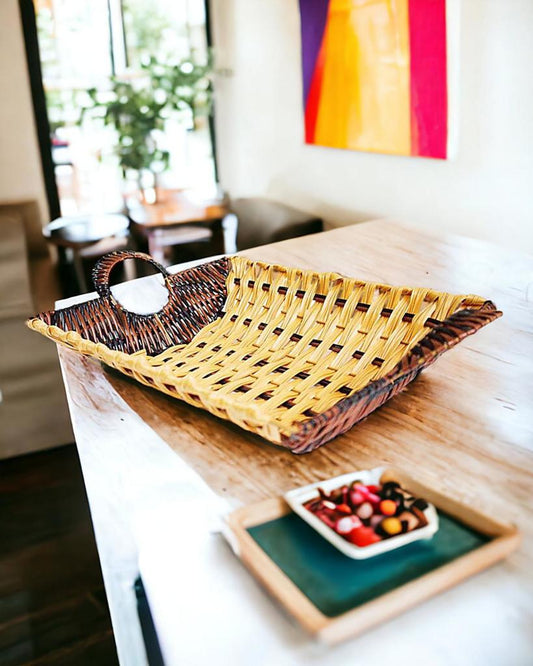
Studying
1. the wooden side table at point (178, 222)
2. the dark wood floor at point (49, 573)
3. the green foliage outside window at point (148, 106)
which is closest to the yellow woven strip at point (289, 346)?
the dark wood floor at point (49, 573)

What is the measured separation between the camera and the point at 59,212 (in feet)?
14.0

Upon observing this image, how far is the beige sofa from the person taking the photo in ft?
7.79

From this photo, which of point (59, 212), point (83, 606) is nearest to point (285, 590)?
point (83, 606)

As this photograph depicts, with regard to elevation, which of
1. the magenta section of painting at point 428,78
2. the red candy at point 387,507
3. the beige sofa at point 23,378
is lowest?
the beige sofa at point 23,378

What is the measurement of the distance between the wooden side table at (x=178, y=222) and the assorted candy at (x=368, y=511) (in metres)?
2.86

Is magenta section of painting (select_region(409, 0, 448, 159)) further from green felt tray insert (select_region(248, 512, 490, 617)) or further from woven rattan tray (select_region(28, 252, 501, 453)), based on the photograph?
green felt tray insert (select_region(248, 512, 490, 617))

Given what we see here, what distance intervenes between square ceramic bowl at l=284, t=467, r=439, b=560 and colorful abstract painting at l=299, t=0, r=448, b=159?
1.87 meters

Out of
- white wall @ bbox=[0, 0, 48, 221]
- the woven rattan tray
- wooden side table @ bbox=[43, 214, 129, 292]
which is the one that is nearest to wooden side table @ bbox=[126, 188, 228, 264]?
wooden side table @ bbox=[43, 214, 129, 292]

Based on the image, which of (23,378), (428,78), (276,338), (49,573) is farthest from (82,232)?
(276,338)

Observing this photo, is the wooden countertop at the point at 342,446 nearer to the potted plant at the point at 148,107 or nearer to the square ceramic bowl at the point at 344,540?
the square ceramic bowl at the point at 344,540

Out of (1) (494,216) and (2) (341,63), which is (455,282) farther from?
(2) (341,63)

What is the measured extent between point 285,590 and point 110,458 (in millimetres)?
325

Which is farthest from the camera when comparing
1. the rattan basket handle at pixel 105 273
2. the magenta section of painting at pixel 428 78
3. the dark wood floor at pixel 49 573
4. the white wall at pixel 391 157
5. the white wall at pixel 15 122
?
the white wall at pixel 15 122

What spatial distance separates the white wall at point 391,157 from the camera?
1.98 m
